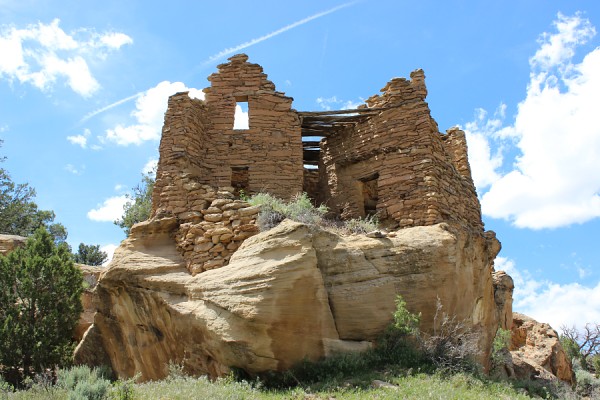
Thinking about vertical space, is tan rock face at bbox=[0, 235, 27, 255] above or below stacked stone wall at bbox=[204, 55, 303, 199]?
below

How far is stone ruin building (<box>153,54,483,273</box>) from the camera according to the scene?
11.9 metres

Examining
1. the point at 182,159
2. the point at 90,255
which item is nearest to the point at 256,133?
the point at 182,159

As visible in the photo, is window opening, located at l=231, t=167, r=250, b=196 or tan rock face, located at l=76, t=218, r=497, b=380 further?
window opening, located at l=231, t=167, r=250, b=196

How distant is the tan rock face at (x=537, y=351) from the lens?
58.0 feet

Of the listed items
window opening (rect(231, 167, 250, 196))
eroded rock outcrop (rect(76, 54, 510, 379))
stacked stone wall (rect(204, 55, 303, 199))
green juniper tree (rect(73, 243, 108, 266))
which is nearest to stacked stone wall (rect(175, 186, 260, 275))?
eroded rock outcrop (rect(76, 54, 510, 379))

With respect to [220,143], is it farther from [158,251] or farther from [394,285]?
[394,285]


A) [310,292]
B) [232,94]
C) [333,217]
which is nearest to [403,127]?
[333,217]

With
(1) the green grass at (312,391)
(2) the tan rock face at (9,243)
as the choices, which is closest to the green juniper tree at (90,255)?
(2) the tan rock face at (9,243)

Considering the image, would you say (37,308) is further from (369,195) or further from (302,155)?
(369,195)

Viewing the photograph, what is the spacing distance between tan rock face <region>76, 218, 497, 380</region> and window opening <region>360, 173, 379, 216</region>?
289 centimetres

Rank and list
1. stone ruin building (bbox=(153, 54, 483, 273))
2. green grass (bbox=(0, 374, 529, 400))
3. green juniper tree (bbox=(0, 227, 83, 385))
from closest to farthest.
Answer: green grass (bbox=(0, 374, 529, 400)), green juniper tree (bbox=(0, 227, 83, 385)), stone ruin building (bbox=(153, 54, 483, 273))

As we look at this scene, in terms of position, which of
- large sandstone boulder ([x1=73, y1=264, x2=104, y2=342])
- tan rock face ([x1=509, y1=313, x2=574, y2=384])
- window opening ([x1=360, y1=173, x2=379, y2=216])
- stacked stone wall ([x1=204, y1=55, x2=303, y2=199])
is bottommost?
tan rock face ([x1=509, y1=313, x2=574, y2=384])

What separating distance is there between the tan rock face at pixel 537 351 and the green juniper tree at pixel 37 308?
44.8ft

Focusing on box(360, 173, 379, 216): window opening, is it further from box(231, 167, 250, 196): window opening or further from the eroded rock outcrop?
box(231, 167, 250, 196): window opening
